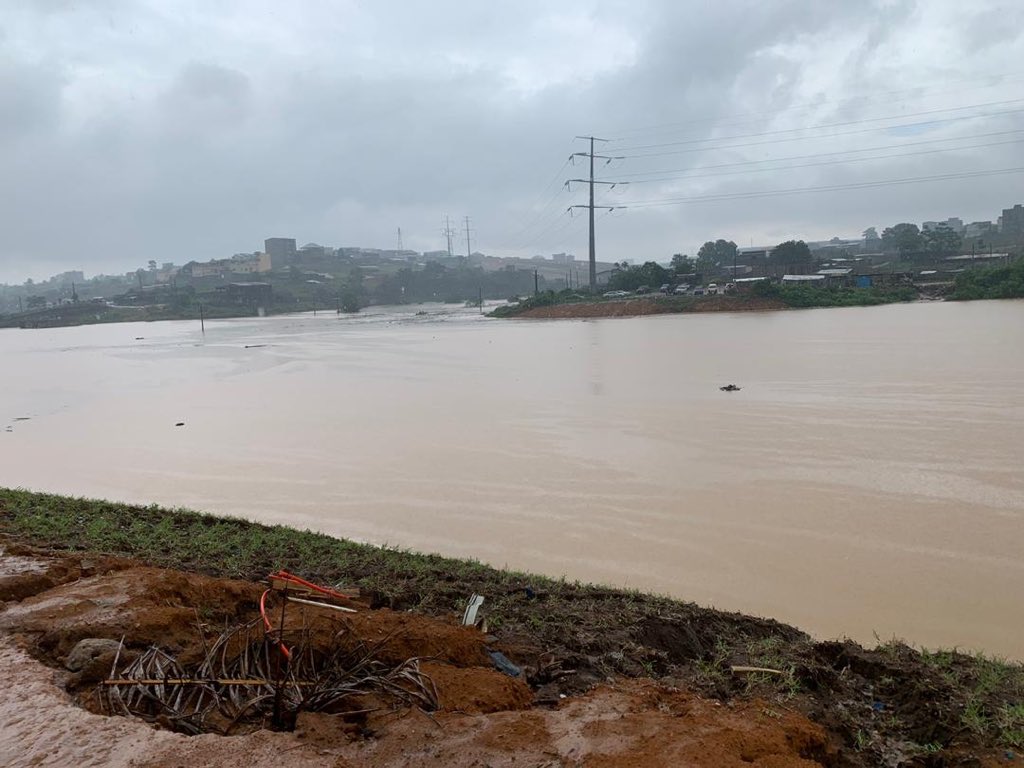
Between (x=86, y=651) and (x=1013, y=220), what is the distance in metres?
105

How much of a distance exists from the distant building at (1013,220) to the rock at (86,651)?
99.3m

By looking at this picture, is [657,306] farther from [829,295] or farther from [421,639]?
[421,639]

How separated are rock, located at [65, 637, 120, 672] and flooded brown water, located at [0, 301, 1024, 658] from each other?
276 centimetres

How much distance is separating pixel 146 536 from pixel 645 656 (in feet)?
12.8

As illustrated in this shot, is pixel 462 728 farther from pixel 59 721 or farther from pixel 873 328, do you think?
pixel 873 328

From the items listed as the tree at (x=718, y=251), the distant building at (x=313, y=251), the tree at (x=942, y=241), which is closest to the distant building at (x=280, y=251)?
the distant building at (x=313, y=251)

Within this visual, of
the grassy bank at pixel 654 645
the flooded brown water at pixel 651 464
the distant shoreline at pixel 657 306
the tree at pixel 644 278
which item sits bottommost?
the flooded brown water at pixel 651 464

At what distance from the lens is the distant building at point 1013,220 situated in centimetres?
8300

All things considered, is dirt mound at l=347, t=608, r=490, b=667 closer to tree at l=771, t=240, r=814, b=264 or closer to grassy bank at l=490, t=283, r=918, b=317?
grassy bank at l=490, t=283, r=918, b=317

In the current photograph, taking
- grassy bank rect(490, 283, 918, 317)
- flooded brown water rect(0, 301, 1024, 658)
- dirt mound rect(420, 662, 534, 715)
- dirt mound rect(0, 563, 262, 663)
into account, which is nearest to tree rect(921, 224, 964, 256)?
grassy bank rect(490, 283, 918, 317)

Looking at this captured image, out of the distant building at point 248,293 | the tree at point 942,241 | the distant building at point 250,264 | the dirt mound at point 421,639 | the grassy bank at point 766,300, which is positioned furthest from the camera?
the distant building at point 250,264

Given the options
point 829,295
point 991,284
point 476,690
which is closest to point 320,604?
point 476,690

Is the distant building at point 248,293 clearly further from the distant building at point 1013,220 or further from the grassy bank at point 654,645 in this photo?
the distant building at point 1013,220

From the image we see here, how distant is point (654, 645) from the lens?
350cm
